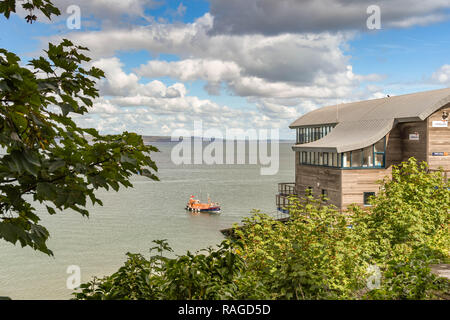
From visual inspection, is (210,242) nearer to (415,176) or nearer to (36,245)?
(415,176)

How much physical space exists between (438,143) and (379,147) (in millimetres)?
3707

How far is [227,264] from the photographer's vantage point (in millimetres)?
4625

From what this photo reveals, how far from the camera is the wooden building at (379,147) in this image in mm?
26781

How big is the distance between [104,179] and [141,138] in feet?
1.65

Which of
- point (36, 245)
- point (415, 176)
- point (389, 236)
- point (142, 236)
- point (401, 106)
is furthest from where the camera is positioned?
point (142, 236)

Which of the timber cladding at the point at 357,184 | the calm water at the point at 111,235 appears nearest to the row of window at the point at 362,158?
the timber cladding at the point at 357,184

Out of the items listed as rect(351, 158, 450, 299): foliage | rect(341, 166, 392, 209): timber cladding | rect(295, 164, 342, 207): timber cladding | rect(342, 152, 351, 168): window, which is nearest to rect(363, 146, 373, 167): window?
rect(341, 166, 392, 209): timber cladding

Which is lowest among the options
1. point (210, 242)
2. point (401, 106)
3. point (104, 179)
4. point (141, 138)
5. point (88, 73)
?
point (210, 242)

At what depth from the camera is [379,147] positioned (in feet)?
94.1

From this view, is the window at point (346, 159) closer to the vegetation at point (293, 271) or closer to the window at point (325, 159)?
the window at point (325, 159)

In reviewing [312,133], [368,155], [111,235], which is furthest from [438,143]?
[111,235]

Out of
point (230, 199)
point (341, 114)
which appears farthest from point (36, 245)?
point (230, 199)

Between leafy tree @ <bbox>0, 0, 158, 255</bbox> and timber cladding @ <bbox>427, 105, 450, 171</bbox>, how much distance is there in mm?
27100
